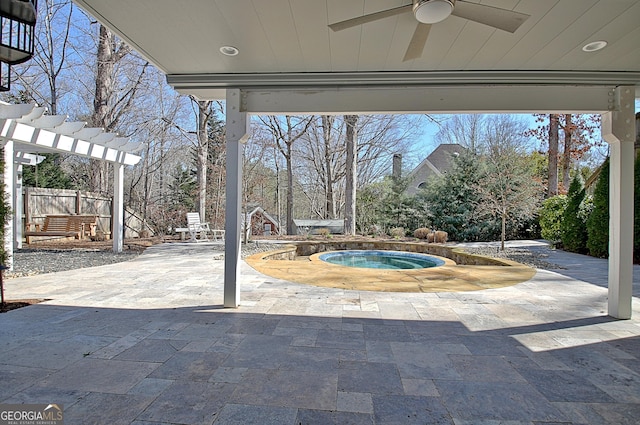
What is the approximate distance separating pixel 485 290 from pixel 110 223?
12.0m

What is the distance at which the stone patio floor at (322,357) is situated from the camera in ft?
6.41

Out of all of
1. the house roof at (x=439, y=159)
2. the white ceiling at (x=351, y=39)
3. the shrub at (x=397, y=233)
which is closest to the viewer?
the white ceiling at (x=351, y=39)

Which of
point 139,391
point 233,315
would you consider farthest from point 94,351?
point 233,315

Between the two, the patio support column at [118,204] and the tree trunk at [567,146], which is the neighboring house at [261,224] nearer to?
the patio support column at [118,204]

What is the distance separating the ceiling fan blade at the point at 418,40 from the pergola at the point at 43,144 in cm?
555

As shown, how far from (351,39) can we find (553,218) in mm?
9930

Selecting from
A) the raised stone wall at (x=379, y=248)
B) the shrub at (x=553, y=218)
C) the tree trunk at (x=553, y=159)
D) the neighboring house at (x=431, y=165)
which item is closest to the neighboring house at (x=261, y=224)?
the raised stone wall at (x=379, y=248)

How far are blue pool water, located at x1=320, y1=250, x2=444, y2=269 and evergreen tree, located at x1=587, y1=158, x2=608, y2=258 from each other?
3614 millimetres

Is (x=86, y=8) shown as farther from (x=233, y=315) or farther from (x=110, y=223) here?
(x=110, y=223)

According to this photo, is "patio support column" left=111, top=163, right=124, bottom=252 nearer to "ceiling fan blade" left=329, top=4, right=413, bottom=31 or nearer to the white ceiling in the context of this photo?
the white ceiling

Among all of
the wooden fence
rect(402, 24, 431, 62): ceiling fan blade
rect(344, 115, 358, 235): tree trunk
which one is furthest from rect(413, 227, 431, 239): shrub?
the wooden fence

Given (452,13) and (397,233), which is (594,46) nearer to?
(452,13)

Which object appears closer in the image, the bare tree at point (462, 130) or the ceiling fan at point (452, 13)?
the ceiling fan at point (452, 13)

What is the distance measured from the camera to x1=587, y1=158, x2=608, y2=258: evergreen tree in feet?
25.0
